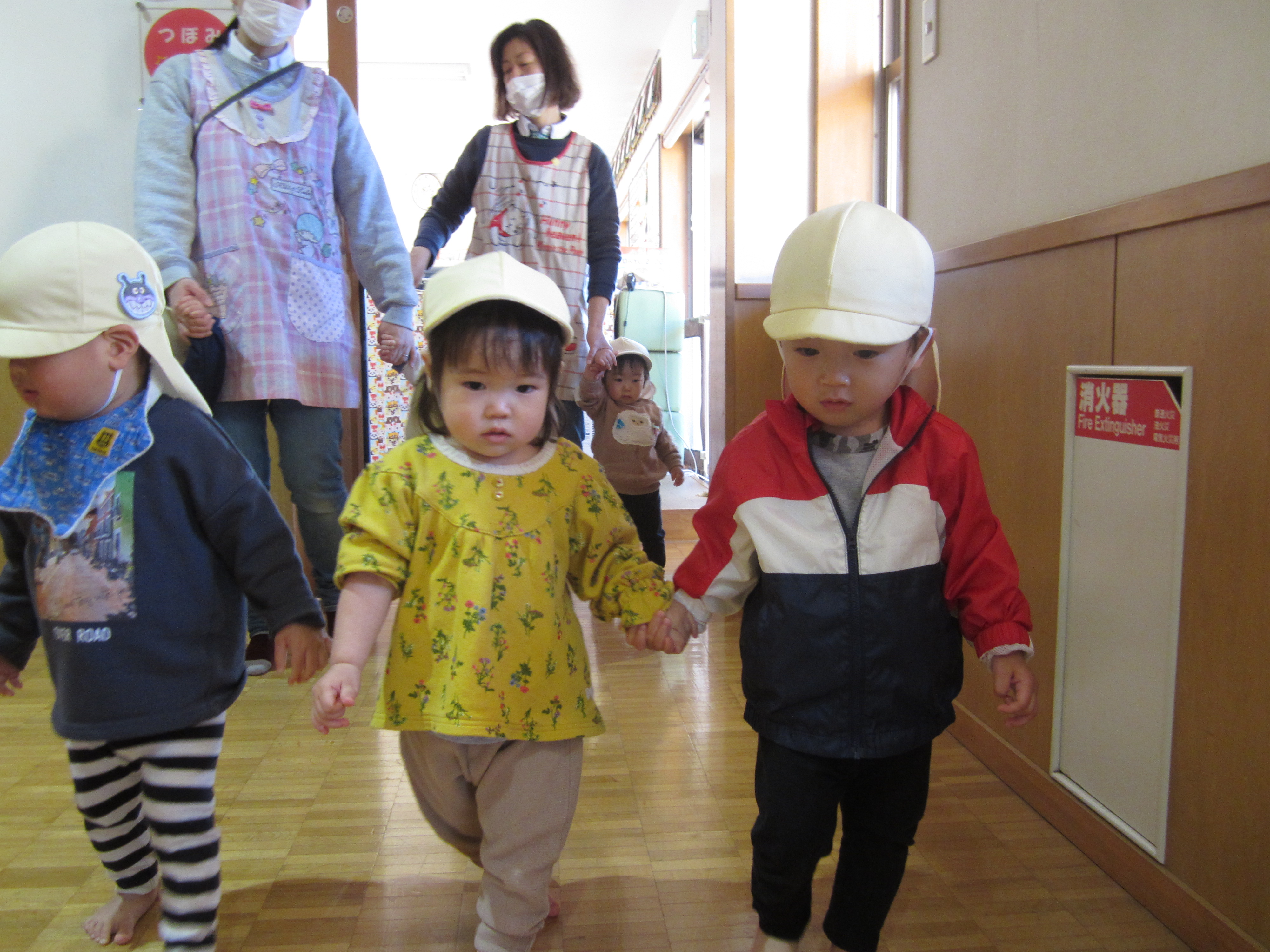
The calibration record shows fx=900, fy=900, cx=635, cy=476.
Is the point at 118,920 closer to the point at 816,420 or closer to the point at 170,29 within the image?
the point at 816,420

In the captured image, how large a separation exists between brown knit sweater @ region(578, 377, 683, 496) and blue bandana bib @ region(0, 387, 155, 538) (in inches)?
67.9

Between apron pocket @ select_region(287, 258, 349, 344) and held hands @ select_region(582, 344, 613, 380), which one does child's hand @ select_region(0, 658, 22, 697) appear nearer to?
apron pocket @ select_region(287, 258, 349, 344)

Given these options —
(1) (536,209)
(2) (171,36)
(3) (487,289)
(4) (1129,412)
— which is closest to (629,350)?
(1) (536,209)

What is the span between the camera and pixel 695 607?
42.1 inches

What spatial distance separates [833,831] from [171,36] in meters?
2.73

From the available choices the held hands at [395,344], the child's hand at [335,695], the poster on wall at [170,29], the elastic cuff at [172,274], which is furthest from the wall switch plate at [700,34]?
the child's hand at [335,695]

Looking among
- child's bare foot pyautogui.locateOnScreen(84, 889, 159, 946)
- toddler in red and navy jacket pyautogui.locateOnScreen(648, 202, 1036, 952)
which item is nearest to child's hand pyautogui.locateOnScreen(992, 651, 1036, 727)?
toddler in red and navy jacket pyautogui.locateOnScreen(648, 202, 1036, 952)

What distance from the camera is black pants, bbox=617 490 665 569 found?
2754 mm

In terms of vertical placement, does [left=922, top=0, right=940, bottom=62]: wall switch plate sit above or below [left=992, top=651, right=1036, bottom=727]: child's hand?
Result: above

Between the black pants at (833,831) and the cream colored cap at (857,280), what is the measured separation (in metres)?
0.47

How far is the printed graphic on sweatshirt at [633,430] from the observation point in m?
2.74

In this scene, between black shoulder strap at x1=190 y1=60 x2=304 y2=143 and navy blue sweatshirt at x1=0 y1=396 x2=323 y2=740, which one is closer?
navy blue sweatshirt at x1=0 y1=396 x2=323 y2=740

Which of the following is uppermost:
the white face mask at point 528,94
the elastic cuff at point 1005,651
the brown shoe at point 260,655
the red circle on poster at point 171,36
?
the red circle on poster at point 171,36

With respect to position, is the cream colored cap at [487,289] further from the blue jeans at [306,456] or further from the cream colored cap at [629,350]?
the cream colored cap at [629,350]
